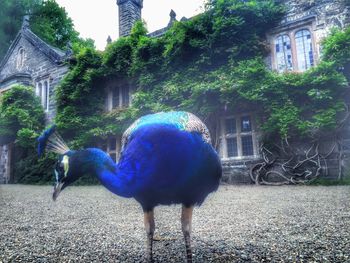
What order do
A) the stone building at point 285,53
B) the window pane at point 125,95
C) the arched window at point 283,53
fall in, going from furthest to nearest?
the window pane at point 125,95 → the arched window at point 283,53 → the stone building at point 285,53

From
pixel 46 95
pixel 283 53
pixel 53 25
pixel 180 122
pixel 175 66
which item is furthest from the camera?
pixel 53 25

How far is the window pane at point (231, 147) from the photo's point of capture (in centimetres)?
1138

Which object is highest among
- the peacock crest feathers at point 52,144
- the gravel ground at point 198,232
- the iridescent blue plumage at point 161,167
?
the peacock crest feathers at point 52,144

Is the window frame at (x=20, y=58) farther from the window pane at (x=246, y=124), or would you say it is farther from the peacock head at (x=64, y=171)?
the peacock head at (x=64, y=171)

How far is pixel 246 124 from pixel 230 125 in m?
0.65

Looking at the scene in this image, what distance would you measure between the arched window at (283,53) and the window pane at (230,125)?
2.73 meters

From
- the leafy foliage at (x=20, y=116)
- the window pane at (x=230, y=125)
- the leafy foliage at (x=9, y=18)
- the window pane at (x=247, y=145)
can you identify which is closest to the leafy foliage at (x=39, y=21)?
the leafy foliage at (x=9, y=18)

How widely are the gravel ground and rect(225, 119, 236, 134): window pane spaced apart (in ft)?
17.1

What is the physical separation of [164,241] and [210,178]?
57.2 inches

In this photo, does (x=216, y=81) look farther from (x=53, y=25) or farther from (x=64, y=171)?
(x=53, y=25)

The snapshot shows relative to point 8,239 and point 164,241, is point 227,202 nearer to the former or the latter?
point 164,241

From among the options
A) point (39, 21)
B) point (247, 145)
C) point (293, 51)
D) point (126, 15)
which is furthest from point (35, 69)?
point (293, 51)

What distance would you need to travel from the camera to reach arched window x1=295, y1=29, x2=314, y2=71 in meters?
10.9

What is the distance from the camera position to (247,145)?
11.2 meters
